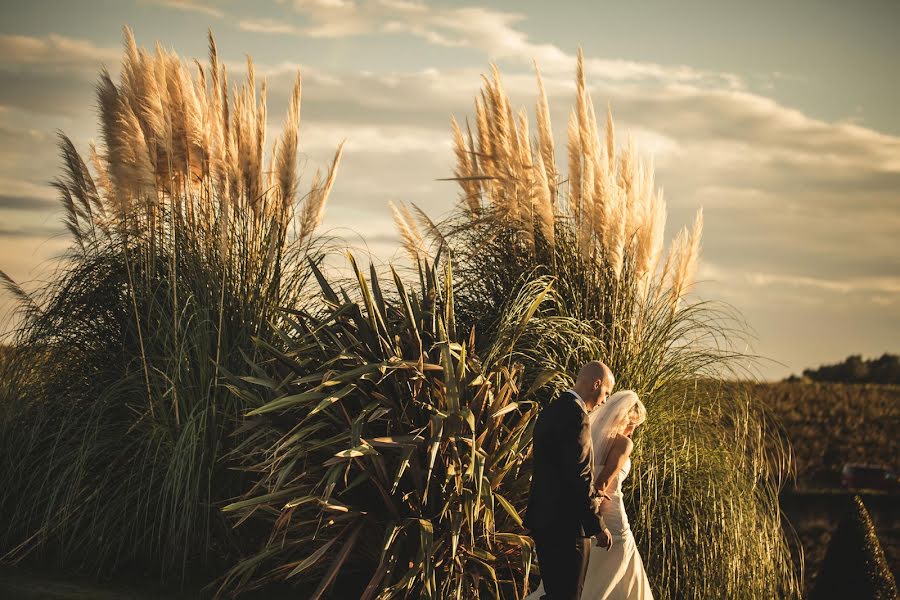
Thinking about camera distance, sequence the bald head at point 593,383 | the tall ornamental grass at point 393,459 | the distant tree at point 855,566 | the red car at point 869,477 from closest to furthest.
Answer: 1. the bald head at point 593,383
2. the tall ornamental grass at point 393,459
3. the distant tree at point 855,566
4. the red car at point 869,477

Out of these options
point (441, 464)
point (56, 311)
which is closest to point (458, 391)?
point (441, 464)

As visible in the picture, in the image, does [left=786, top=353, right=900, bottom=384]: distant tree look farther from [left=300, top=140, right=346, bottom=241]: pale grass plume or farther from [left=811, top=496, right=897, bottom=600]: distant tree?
[left=300, top=140, right=346, bottom=241]: pale grass plume

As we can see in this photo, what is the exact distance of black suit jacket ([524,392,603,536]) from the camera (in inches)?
162

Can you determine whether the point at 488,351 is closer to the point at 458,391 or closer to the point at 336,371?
the point at 458,391

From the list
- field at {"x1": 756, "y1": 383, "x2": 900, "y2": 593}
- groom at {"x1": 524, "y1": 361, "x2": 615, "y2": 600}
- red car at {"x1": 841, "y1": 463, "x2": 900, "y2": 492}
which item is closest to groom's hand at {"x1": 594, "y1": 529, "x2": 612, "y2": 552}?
groom at {"x1": 524, "y1": 361, "x2": 615, "y2": 600}

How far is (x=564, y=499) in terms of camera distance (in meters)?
4.15

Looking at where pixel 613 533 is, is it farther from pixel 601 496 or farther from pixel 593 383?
pixel 593 383

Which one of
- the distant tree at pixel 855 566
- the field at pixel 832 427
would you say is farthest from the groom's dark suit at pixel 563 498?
the field at pixel 832 427

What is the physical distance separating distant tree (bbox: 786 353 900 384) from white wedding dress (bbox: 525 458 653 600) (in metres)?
15.7

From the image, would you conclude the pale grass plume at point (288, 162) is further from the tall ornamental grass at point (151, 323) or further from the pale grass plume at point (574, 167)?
the pale grass plume at point (574, 167)

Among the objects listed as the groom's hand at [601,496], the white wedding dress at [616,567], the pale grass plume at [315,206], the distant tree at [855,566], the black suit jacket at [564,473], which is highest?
the pale grass plume at [315,206]

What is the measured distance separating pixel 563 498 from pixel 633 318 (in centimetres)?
215

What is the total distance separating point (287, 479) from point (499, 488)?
1258 millimetres

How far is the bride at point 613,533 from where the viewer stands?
451 cm
